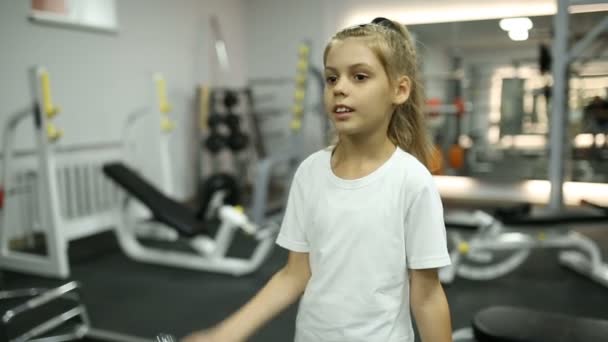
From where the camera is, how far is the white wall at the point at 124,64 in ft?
10.5

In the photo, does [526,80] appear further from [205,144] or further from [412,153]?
[412,153]

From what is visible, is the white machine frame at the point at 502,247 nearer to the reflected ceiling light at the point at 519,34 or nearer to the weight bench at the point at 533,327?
the weight bench at the point at 533,327

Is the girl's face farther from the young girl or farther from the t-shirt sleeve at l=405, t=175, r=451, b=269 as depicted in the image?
the t-shirt sleeve at l=405, t=175, r=451, b=269

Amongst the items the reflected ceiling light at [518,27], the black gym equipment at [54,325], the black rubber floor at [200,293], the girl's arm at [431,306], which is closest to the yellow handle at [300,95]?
the black rubber floor at [200,293]

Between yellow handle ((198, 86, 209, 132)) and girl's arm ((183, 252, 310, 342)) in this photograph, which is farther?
yellow handle ((198, 86, 209, 132))

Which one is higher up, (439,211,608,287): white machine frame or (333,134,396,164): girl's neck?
(333,134,396,164): girl's neck

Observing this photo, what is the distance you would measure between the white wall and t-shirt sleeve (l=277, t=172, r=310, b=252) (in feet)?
10.2

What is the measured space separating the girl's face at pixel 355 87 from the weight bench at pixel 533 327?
585mm

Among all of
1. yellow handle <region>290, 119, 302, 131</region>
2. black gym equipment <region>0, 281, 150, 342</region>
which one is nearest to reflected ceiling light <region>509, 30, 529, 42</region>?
black gym equipment <region>0, 281, 150, 342</region>

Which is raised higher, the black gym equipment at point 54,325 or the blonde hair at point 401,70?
the blonde hair at point 401,70

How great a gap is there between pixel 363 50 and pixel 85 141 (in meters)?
3.47

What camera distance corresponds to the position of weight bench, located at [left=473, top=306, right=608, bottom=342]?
89 cm

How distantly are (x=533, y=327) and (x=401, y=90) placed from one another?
60 cm

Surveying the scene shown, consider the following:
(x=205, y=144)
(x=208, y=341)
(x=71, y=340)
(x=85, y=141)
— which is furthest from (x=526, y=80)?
(x=208, y=341)
